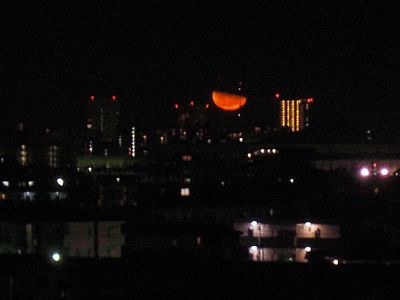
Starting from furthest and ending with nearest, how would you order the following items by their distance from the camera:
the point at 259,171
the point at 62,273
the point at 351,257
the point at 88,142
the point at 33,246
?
1. the point at 88,142
2. the point at 259,171
3. the point at 33,246
4. the point at 351,257
5. the point at 62,273

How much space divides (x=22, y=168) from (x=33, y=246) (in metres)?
7.50

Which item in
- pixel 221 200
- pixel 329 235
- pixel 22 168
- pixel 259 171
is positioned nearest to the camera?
pixel 329 235

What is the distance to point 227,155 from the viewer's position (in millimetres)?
26172

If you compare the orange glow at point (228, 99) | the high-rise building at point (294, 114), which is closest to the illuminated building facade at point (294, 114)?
the high-rise building at point (294, 114)

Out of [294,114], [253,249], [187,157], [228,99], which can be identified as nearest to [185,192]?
[253,249]

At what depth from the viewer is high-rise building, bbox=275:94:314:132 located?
30.6 metres

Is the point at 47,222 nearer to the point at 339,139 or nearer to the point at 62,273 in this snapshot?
the point at 62,273

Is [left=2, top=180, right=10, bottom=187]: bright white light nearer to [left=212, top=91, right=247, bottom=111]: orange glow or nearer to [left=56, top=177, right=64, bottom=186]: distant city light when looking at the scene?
[left=56, top=177, right=64, bottom=186]: distant city light

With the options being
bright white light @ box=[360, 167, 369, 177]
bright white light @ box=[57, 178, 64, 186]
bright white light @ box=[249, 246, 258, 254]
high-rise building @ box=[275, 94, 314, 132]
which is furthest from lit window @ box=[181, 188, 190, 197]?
high-rise building @ box=[275, 94, 314, 132]

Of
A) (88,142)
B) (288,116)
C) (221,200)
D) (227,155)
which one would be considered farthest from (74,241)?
(288,116)

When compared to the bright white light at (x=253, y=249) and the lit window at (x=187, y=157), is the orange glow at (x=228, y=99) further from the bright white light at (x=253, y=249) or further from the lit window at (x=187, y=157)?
the bright white light at (x=253, y=249)

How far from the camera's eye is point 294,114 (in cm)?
3180

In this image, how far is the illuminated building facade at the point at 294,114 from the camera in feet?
100

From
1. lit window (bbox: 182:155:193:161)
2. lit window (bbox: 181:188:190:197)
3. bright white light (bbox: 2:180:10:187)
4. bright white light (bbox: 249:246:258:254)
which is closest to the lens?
bright white light (bbox: 249:246:258:254)
